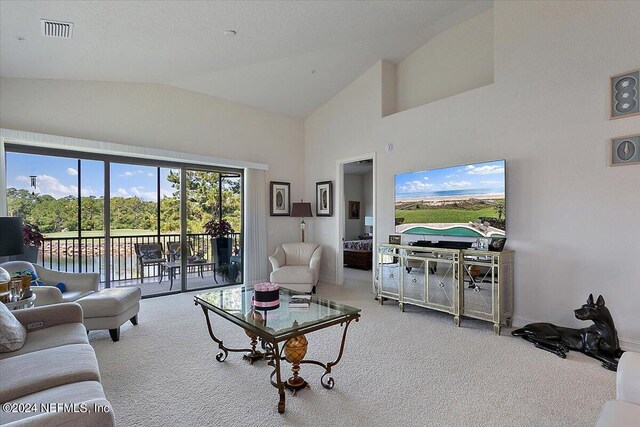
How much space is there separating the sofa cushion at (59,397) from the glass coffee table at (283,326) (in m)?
0.95

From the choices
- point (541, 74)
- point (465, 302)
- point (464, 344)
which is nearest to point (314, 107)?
point (541, 74)

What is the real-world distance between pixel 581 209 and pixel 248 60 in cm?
453

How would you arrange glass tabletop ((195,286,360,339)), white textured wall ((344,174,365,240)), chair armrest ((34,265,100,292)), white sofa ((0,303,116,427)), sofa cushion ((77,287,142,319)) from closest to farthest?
white sofa ((0,303,116,427))
glass tabletop ((195,286,360,339))
sofa cushion ((77,287,142,319))
chair armrest ((34,265,100,292))
white textured wall ((344,174,365,240))

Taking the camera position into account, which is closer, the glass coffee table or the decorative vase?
the glass coffee table

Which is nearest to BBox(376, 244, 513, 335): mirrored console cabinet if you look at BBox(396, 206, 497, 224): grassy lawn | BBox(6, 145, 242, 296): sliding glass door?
BBox(396, 206, 497, 224): grassy lawn

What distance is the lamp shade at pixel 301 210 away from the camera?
6.25 meters

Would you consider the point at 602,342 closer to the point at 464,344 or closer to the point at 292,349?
the point at 464,344

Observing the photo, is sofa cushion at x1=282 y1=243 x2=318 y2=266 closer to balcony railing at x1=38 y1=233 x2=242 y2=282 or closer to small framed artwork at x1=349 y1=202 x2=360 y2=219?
balcony railing at x1=38 y1=233 x2=242 y2=282

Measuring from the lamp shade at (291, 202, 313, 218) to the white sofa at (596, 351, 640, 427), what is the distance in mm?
5065

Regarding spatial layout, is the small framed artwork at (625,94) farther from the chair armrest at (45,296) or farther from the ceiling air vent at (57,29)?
the chair armrest at (45,296)

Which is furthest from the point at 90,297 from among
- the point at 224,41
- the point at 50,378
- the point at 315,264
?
the point at 224,41

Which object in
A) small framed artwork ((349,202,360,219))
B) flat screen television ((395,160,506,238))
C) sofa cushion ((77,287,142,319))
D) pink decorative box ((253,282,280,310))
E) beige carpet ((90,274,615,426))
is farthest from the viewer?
small framed artwork ((349,202,360,219))

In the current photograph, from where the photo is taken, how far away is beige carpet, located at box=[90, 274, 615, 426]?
6.81ft

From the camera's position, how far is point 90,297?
330cm
